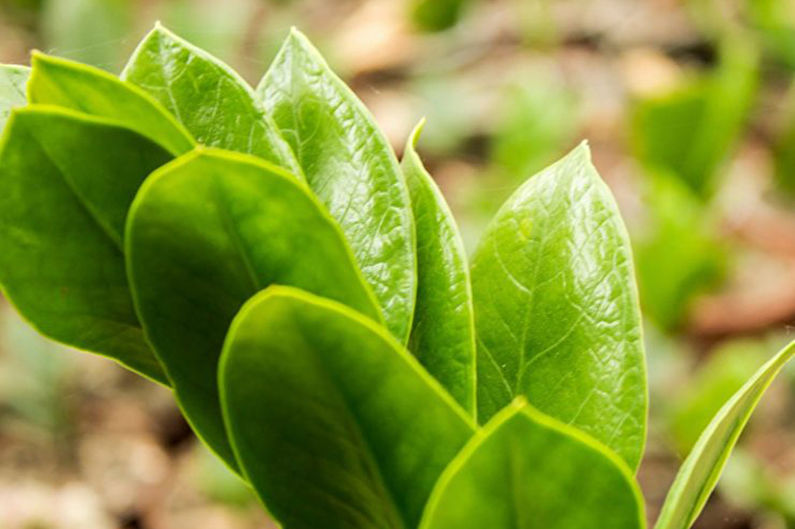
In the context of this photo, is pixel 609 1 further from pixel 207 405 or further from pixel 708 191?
pixel 207 405

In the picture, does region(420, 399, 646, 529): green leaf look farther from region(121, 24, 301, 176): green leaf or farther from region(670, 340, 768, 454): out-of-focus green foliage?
region(670, 340, 768, 454): out-of-focus green foliage

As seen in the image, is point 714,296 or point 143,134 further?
point 714,296

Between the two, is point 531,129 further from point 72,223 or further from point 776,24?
point 72,223

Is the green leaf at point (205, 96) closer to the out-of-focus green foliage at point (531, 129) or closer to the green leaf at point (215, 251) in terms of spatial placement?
the green leaf at point (215, 251)

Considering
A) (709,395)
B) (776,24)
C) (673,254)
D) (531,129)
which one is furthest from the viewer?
(776,24)

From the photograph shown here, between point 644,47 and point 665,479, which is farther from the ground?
point 644,47

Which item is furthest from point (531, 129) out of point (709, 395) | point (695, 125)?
point (709, 395)

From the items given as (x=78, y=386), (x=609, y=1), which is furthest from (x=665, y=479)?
(x=609, y=1)

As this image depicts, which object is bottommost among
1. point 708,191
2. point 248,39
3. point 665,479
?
point 665,479
